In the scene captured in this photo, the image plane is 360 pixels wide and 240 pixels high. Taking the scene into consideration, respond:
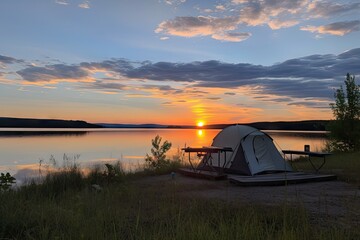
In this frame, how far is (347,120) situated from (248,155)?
15547 mm

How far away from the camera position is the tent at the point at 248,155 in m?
13.6

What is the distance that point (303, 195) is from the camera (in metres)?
9.04

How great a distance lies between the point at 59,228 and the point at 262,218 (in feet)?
10.5

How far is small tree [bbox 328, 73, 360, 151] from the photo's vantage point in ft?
84.2

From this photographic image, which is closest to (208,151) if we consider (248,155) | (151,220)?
(248,155)

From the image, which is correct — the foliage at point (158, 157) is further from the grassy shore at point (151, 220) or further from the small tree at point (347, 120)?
the small tree at point (347, 120)

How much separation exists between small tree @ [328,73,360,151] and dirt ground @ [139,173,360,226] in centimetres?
1576

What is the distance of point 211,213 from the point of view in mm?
6277

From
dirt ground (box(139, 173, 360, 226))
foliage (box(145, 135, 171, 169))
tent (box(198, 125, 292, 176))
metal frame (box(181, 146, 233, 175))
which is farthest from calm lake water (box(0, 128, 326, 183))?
dirt ground (box(139, 173, 360, 226))

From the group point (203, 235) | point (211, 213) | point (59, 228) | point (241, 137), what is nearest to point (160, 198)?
point (211, 213)

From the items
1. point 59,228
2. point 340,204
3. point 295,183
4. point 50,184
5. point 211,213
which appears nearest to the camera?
point 59,228

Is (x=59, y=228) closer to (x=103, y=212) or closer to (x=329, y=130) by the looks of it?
(x=103, y=212)

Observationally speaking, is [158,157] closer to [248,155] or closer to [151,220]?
[248,155]

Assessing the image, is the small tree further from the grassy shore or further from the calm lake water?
the grassy shore
